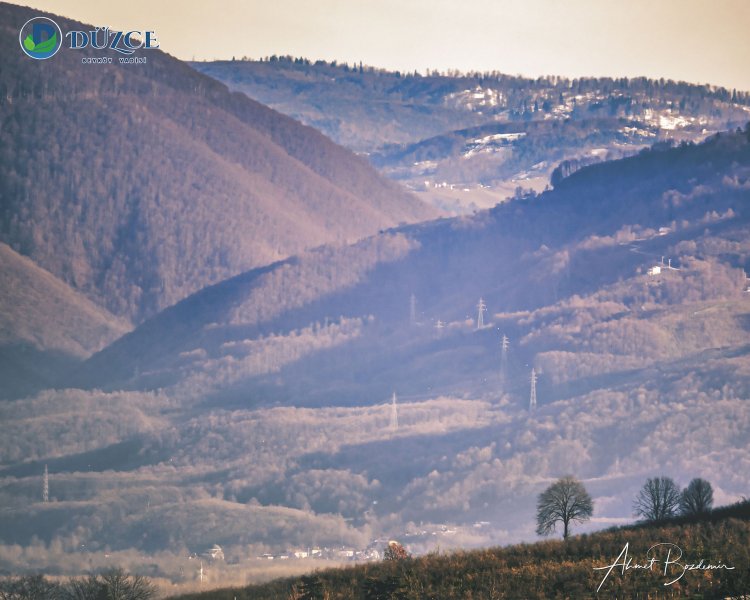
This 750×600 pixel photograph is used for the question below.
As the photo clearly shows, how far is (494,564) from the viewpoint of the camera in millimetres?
104625

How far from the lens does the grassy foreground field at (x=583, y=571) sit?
9281 centimetres

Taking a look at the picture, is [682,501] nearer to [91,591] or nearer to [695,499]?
[695,499]

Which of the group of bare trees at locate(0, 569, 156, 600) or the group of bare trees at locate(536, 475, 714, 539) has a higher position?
the group of bare trees at locate(536, 475, 714, 539)

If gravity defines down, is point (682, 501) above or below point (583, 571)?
above

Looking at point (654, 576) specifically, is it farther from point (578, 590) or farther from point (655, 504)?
point (655, 504)

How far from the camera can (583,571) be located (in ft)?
320

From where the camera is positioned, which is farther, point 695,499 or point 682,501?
point 682,501

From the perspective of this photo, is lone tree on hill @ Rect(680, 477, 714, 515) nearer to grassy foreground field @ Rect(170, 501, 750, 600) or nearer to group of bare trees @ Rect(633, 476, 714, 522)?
group of bare trees @ Rect(633, 476, 714, 522)

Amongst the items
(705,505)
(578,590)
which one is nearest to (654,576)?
(578,590)

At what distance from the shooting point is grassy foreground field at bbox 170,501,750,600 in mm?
92812
